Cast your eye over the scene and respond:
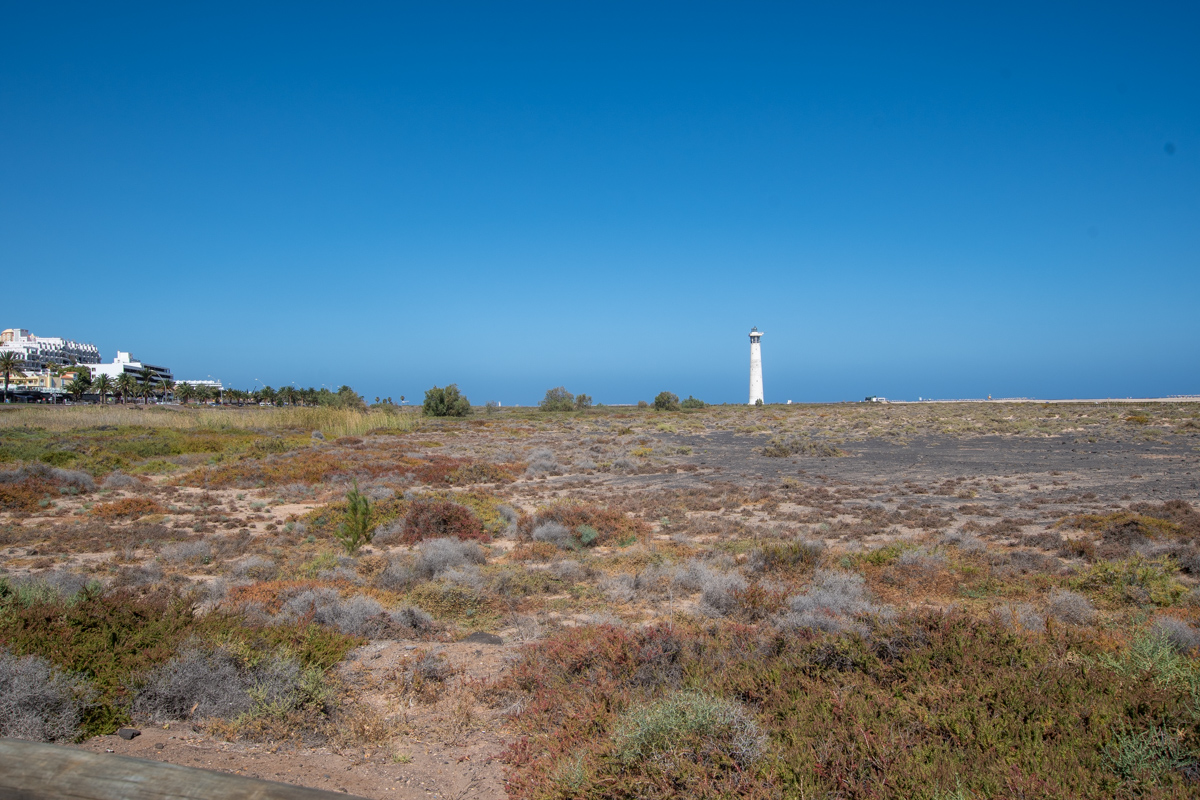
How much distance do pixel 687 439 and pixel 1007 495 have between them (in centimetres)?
2434

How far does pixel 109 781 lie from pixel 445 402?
6911 cm

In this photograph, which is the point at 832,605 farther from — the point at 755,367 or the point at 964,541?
the point at 755,367

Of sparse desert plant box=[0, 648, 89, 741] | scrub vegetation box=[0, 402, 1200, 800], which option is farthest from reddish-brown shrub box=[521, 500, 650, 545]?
sparse desert plant box=[0, 648, 89, 741]

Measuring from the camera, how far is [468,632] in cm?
791

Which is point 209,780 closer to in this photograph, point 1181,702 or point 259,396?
point 1181,702

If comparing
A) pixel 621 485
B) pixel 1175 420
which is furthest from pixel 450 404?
pixel 1175 420

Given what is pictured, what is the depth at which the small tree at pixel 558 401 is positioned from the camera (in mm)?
83144

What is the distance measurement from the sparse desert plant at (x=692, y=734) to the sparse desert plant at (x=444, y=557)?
7.07 meters

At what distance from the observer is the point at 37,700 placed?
14.0ft

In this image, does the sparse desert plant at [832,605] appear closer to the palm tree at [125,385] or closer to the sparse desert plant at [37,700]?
the sparse desert plant at [37,700]

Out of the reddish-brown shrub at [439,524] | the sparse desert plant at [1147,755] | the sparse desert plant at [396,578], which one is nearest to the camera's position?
the sparse desert plant at [1147,755]

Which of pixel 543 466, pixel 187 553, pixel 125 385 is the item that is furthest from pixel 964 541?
pixel 125 385

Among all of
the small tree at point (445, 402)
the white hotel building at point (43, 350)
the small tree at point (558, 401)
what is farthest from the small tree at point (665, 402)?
the white hotel building at point (43, 350)

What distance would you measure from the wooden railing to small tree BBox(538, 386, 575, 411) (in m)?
79.7
